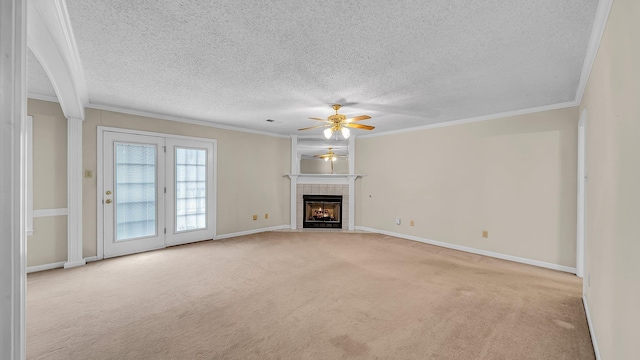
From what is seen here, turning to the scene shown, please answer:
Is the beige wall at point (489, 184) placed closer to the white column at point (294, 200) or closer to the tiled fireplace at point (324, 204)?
the tiled fireplace at point (324, 204)

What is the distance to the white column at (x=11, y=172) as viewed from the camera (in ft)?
2.86

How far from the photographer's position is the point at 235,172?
5.65 meters

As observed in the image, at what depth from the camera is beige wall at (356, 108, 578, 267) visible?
3709 mm

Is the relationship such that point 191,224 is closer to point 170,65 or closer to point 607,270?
point 170,65

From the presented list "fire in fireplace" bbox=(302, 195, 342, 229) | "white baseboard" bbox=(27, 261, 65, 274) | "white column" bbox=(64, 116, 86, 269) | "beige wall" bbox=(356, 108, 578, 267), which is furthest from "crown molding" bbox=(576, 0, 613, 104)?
"white baseboard" bbox=(27, 261, 65, 274)

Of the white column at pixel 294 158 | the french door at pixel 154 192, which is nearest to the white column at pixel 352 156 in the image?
the white column at pixel 294 158

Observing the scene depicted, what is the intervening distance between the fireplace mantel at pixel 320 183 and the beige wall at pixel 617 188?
4.48 m

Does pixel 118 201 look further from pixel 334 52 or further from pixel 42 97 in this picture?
pixel 334 52

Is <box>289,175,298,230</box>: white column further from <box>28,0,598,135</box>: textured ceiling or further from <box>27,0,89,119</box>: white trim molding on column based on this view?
<box>27,0,89,119</box>: white trim molding on column

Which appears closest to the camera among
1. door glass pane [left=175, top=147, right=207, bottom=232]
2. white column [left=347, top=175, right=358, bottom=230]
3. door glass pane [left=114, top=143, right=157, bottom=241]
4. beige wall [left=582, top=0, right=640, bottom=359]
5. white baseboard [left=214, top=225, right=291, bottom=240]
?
beige wall [left=582, top=0, right=640, bottom=359]

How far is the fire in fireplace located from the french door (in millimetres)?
2243

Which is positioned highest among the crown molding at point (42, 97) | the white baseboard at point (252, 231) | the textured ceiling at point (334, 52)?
the textured ceiling at point (334, 52)

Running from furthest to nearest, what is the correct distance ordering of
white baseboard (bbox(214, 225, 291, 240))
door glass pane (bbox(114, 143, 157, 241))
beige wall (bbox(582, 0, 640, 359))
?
white baseboard (bbox(214, 225, 291, 240)), door glass pane (bbox(114, 143, 157, 241)), beige wall (bbox(582, 0, 640, 359))

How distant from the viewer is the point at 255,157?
5.96 m
